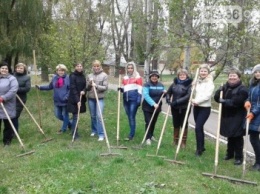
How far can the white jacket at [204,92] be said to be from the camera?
23.8ft

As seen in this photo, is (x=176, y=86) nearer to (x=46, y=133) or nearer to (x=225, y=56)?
(x=46, y=133)

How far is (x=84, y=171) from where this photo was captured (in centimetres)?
615

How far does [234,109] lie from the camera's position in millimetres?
7027

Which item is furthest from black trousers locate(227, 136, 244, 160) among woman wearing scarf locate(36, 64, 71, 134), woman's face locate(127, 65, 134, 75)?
woman wearing scarf locate(36, 64, 71, 134)

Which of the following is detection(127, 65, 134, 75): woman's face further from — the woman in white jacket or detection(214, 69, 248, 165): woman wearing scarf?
detection(214, 69, 248, 165): woman wearing scarf

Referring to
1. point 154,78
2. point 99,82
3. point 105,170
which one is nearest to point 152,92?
point 154,78

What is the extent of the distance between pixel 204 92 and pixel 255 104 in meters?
1.09

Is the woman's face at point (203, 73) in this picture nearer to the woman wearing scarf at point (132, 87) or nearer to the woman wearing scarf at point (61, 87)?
the woman wearing scarf at point (132, 87)

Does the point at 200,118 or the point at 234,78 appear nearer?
the point at 234,78

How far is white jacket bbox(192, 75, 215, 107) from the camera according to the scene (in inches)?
286

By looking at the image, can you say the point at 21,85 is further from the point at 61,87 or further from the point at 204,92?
the point at 204,92

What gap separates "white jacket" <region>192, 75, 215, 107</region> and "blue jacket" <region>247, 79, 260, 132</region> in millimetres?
893

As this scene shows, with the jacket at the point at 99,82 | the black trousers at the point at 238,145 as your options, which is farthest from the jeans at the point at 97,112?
the black trousers at the point at 238,145

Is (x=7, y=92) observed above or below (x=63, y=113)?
above
